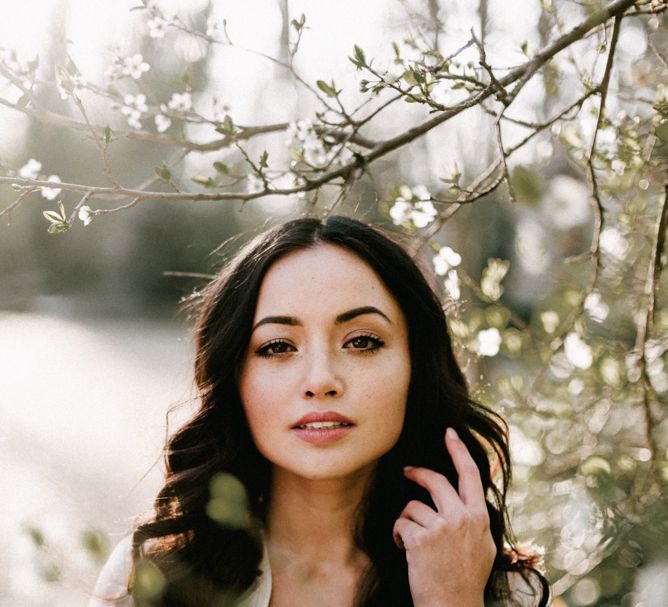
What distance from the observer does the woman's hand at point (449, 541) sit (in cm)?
174

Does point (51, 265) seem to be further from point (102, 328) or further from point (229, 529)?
point (229, 529)

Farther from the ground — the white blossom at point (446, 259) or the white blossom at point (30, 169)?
the white blossom at point (30, 169)

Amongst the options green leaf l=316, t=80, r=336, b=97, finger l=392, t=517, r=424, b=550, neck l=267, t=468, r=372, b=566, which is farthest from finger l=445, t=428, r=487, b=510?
green leaf l=316, t=80, r=336, b=97

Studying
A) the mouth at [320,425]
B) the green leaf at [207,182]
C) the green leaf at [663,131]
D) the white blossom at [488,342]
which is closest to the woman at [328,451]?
the mouth at [320,425]

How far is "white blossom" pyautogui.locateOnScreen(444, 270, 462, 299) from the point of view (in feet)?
7.80

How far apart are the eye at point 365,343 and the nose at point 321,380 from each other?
10 centimetres

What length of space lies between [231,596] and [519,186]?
4.57 feet

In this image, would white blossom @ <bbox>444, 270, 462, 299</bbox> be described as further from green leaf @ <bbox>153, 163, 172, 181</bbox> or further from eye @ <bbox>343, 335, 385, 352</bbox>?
green leaf @ <bbox>153, 163, 172, 181</bbox>

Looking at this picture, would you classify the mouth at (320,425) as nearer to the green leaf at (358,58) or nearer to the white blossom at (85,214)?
the white blossom at (85,214)

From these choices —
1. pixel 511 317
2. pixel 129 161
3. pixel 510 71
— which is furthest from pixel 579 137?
pixel 129 161

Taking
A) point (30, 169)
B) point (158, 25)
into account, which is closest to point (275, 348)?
point (30, 169)

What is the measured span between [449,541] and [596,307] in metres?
1.25

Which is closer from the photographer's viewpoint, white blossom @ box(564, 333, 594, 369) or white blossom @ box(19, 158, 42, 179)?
white blossom @ box(19, 158, 42, 179)

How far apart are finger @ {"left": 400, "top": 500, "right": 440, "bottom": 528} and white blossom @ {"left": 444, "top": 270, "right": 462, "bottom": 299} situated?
27.4 inches
